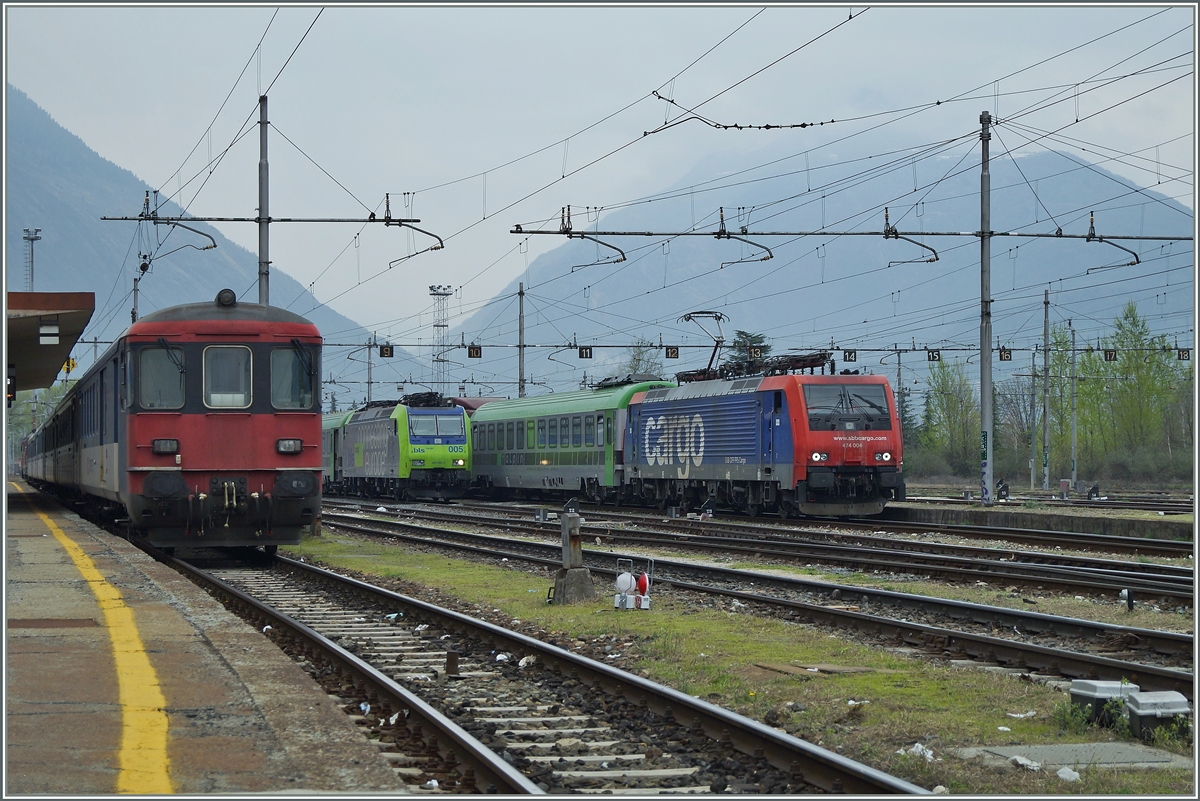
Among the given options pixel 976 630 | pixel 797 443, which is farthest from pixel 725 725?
pixel 797 443

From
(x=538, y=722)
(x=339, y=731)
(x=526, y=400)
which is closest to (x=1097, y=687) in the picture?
(x=538, y=722)

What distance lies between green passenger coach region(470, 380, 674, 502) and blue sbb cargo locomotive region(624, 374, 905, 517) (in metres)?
4.60

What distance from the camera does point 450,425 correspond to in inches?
1604

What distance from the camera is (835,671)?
9234 millimetres

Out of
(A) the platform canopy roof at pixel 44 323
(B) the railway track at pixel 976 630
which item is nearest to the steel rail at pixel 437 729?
(B) the railway track at pixel 976 630

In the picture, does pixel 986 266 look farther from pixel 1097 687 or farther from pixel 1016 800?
pixel 1016 800

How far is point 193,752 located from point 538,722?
2181 millimetres

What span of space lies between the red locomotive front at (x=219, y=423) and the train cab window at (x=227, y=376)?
13 mm

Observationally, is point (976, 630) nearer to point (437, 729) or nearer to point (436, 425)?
Answer: point (437, 729)

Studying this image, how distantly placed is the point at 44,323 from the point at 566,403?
16620 mm

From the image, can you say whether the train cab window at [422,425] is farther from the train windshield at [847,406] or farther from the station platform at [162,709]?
the station platform at [162,709]

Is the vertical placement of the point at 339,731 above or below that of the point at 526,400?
below

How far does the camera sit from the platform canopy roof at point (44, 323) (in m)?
22.7

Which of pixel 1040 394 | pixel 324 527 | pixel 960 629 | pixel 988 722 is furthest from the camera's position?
pixel 1040 394
